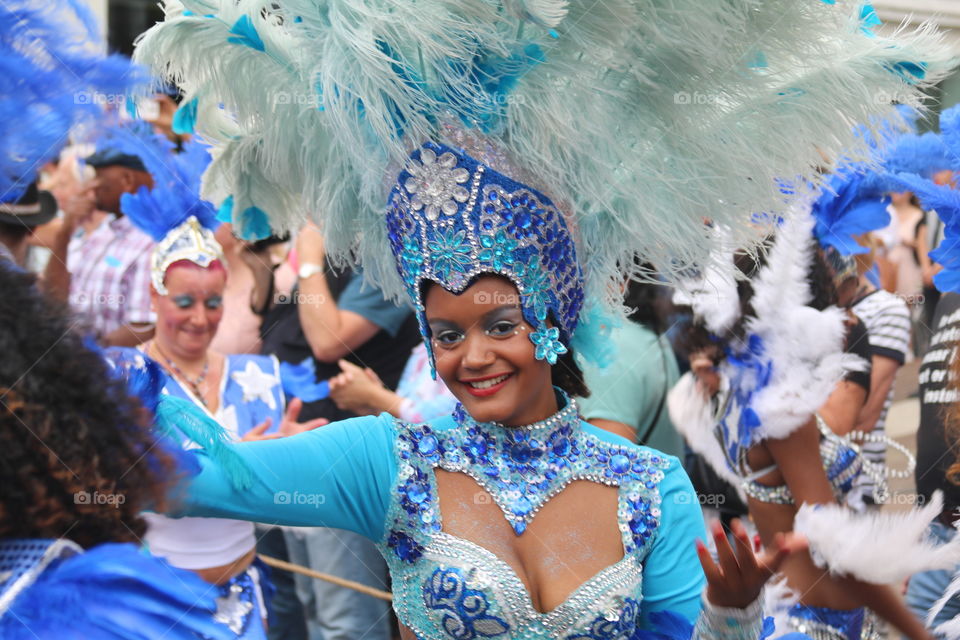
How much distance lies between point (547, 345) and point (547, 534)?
0.41 meters

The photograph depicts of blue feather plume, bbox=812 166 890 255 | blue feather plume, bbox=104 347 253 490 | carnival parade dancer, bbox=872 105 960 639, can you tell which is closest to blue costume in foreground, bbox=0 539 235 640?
blue feather plume, bbox=104 347 253 490

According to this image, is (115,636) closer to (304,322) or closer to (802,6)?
(802,6)

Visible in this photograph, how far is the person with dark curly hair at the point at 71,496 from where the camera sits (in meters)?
1.32

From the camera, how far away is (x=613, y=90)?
232 centimetres

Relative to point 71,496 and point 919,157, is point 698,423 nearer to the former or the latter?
point 919,157

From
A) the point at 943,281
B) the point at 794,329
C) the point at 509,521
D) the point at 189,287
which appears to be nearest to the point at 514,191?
the point at 509,521

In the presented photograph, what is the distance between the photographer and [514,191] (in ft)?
7.54

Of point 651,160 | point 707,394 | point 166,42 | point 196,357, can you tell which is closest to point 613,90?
point 651,160

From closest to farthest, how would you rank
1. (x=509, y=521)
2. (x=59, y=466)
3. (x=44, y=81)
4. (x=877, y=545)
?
(x=59, y=466), (x=44, y=81), (x=509, y=521), (x=877, y=545)

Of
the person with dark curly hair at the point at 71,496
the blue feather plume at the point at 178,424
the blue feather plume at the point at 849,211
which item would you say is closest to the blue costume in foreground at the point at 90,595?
the person with dark curly hair at the point at 71,496

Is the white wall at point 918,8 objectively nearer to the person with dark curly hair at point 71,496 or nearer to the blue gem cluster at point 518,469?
the blue gem cluster at point 518,469

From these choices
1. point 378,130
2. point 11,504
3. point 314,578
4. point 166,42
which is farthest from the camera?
point 314,578

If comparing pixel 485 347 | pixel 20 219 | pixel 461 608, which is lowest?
pixel 20 219

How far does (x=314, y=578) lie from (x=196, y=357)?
1.11 metres
